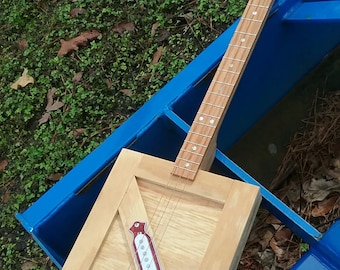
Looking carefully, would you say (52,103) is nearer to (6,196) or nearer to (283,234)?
(6,196)

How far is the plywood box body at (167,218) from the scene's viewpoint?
50.1 inches

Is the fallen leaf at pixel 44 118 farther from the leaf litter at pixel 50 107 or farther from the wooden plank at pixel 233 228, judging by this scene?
the wooden plank at pixel 233 228

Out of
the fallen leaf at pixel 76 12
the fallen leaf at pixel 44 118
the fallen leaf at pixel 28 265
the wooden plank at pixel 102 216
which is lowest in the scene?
the fallen leaf at pixel 28 265

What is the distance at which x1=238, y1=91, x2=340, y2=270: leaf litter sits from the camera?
6.10 feet

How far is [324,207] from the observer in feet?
6.14

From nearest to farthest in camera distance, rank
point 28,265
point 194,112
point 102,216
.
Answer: point 102,216, point 194,112, point 28,265

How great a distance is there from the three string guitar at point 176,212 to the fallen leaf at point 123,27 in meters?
1.08

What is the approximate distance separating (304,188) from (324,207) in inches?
3.8

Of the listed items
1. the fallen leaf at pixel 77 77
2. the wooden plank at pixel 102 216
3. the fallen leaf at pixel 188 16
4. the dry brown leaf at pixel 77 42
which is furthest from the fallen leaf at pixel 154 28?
the wooden plank at pixel 102 216

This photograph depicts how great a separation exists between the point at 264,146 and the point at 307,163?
16cm

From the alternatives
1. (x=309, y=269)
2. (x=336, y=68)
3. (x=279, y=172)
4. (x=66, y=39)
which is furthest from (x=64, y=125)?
(x=309, y=269)

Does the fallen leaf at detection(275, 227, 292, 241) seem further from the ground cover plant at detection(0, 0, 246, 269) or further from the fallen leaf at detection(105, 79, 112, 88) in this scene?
the fallen leaf at detection(105, 79, 112, 88)

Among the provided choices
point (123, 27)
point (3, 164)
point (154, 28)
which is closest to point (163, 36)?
point (154, 28)

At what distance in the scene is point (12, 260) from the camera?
215 centimetres
